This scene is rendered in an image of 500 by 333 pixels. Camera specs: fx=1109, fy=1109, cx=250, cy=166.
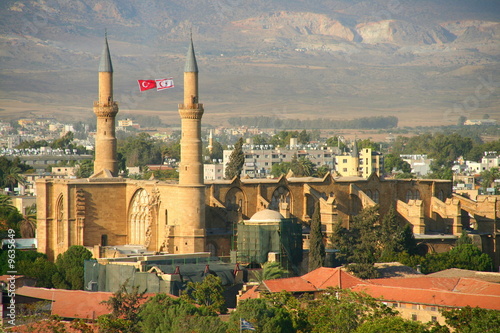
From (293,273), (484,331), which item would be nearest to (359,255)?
(293,273)

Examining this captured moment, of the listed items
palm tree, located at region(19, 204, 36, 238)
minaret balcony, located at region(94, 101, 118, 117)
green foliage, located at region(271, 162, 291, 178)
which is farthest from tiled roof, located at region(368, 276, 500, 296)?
green foliage, located at region(271, 162, 291, 178)

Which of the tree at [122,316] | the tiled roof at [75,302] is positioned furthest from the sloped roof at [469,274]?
the tree at [122,316]

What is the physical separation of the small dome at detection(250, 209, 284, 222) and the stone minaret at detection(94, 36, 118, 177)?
1446cm

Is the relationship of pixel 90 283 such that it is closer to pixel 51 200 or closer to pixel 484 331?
pixel 51 200

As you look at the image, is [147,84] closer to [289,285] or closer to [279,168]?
[289,285]

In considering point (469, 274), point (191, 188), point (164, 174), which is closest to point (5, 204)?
point (191, 188)

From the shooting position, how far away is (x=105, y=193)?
85250 mm

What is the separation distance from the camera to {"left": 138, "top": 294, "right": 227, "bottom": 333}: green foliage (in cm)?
5153

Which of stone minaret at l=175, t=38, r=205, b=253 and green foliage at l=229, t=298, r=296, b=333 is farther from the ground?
stone minaret at l=175, t=38, r=205, b=253

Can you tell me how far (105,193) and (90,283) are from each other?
14.7 metres

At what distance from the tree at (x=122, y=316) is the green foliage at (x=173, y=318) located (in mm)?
381

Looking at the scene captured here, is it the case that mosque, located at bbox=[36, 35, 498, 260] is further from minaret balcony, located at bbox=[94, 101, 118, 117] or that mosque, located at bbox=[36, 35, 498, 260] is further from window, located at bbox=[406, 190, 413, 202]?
window, located at bbox=[406, 190, 413, 202]

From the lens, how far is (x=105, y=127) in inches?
3509

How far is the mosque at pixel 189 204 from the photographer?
258 ft
